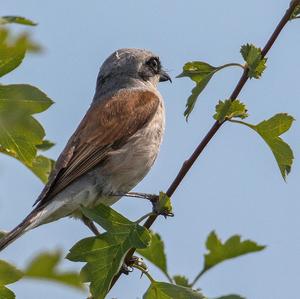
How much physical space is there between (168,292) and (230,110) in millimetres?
933

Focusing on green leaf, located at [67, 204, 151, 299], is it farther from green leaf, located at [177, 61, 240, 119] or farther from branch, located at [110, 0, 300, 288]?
green leaf, located at [177, 61, 240, 119]

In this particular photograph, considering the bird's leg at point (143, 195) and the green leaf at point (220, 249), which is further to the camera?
the bird's leg at point (143, 195)

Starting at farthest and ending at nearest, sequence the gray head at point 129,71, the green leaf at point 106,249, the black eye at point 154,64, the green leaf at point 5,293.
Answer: the black eye at point 154,64 < the gray head at point 129,71 < the green leaf at point 106,249 < the green leaf at point 5,293

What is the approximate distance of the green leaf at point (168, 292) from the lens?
263cm

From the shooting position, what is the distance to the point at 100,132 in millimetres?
5309

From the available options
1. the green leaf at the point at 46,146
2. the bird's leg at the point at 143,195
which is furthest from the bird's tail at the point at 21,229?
the bird's leg at the point at 143,195

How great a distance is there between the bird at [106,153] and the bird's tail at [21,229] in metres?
0.01

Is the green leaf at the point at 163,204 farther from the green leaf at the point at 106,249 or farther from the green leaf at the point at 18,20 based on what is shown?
the green leaf at the point at 18,20

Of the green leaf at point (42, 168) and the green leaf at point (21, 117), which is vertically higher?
the green leaf at point (42, 168)

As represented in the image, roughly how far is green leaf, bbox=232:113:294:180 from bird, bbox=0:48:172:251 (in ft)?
6.15

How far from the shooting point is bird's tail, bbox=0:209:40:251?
315cm

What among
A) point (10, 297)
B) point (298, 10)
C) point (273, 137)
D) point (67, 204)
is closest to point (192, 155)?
point (273, 137)

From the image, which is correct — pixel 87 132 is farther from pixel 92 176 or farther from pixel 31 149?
pixel 31 149

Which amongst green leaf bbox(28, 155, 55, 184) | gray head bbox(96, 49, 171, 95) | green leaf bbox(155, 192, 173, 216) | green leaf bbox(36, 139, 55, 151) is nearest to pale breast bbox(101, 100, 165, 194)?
gray head bbox(96, 49, 171, 95)
